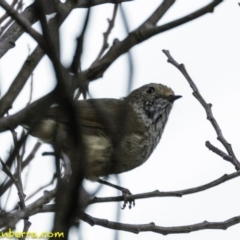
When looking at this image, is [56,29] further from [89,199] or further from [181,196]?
[181,196]

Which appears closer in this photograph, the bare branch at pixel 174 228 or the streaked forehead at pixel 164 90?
the bare branch at pixel 174 228

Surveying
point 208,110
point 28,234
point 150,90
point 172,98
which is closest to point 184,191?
point 208,110

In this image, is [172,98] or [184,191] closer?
[184,191]

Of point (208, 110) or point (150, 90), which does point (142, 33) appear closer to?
point (208, 110)

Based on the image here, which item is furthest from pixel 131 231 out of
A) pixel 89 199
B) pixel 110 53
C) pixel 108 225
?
pixel 89 199

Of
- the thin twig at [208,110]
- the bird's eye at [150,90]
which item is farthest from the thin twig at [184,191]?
the bird's eye at [150,90]

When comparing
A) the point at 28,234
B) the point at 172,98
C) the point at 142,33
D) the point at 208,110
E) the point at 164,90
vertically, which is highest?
the point at 164,90

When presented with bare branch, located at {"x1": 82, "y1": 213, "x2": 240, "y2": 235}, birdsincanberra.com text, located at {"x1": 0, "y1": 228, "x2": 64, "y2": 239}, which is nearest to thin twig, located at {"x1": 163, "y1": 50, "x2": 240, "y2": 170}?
bare branch, located at {"x1": 82, "y1": 213, "x2": 240, "y2": 235}

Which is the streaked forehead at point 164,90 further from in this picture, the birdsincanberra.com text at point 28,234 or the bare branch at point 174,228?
the birdsincanberra.com text at point 28,234

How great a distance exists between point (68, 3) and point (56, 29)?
1.88 meters

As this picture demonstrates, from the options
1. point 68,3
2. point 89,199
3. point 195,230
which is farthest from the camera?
point 195,230

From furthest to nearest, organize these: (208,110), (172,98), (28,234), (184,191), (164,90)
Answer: (164,90) < (172,98) < (208,110) < (184,191) < (28,234)

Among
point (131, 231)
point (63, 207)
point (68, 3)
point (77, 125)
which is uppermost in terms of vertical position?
point (68, 3)

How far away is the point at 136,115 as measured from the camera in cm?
719
